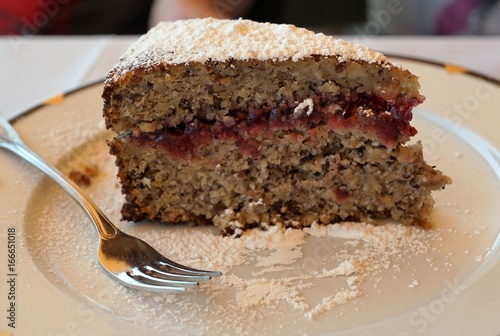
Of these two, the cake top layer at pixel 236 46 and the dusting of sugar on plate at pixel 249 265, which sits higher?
the cake top layer at pixel 236 46

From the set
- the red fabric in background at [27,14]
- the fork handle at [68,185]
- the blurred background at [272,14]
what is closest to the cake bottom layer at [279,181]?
the fork handle at [68,185]

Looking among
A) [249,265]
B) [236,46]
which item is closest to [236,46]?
[236,46]

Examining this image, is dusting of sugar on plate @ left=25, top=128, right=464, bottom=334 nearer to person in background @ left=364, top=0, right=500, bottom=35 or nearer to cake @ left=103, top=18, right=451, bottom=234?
cake @ left=103, top=18, right=451, bottom=234

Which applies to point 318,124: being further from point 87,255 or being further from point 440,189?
point 87,255

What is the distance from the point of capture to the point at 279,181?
1.89 meters

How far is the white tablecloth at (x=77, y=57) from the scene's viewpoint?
281 centimetres

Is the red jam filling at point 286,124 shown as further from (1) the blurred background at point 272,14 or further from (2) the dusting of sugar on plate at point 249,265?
(1) the blurred background at point 272,14

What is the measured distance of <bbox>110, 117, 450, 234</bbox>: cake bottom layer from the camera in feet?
5.96

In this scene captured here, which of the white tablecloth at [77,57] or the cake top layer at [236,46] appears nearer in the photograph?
the cake top layer at [236,46]

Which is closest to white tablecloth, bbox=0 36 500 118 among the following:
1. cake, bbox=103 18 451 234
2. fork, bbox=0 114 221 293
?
fork, bbox=0 114 221 293

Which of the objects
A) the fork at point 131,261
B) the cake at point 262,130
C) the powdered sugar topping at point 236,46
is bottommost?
the fork at point 131,261

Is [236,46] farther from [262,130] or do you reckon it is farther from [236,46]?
[262,130]

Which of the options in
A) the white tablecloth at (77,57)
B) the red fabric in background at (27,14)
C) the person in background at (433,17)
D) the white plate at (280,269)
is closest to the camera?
the white plate at (280,269)

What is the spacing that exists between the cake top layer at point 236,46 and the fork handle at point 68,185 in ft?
1.53
